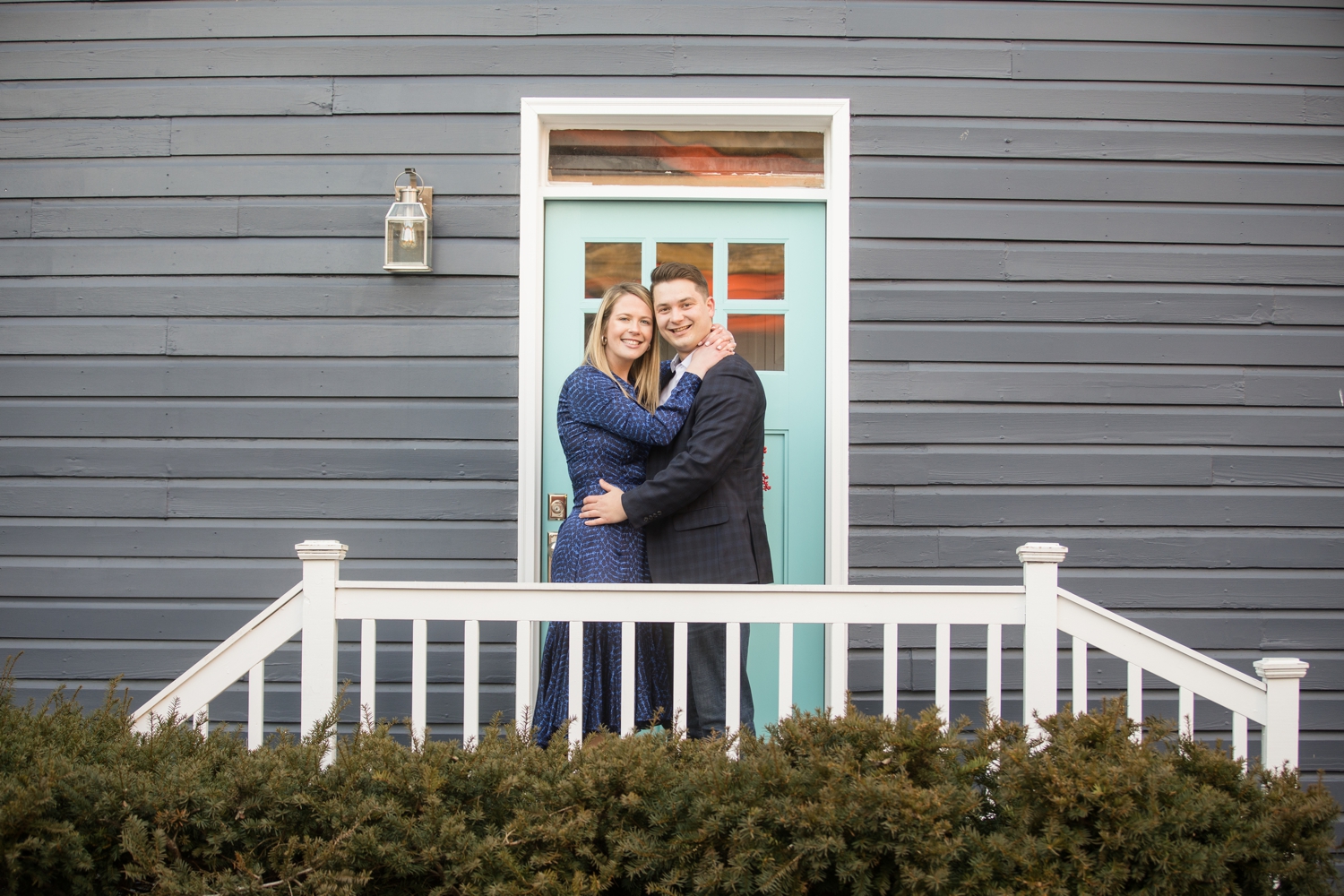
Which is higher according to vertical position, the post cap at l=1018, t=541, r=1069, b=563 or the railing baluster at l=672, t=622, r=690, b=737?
the post cap at l=1018, t=541, r=1069, b=563

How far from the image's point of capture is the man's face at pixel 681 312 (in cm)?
295

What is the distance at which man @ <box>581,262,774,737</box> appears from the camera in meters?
2.72

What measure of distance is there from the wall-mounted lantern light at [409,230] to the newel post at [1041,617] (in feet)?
7.22

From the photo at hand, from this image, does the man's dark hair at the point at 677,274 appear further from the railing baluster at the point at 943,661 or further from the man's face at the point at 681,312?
the railing baluster at the point at 943,661

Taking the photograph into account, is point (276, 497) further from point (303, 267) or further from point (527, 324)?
point (527, 324)

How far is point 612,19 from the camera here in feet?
11.1

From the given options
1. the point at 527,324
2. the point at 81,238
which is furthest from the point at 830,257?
the point at 81,238

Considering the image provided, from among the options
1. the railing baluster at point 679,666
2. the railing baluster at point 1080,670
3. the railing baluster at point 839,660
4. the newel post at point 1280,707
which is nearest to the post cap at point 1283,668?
the newel post at point 1280,707

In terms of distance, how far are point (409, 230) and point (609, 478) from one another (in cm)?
118

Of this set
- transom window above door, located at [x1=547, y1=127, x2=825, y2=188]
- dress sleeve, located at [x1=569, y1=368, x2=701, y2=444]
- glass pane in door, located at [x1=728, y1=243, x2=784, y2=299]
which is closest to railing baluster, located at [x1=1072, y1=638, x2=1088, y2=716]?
dress sleeve, located at [x1=569, y1=368, x2=701, y2=444]

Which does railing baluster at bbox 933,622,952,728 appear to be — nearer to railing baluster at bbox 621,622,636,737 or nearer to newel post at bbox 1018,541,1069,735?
newel post at bbox 1018,541,1069,735

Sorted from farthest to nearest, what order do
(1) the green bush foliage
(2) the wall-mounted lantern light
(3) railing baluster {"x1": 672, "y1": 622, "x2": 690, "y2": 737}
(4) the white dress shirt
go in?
(2) the wall-mounted lantern light → (4) the white dress shirt → (3) railing baluster {"x1": 672, "y1": 622, "x2": 690, "y2": 737} → (1) the green bush foliage

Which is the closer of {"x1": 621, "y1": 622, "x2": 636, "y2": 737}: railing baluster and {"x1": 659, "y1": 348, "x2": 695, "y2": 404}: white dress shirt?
{"x1": 621, "y1": 622, "x2": 636, "y2": 737}: railing baluster

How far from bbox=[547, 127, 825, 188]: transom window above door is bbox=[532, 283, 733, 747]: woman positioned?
0.73 meters
